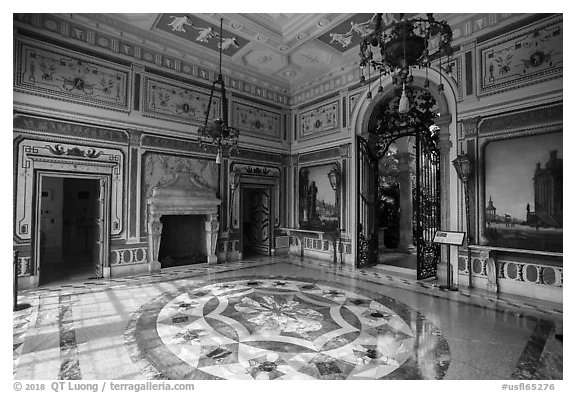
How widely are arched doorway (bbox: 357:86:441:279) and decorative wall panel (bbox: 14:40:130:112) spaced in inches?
229

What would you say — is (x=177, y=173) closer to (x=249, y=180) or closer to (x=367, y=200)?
(x=249, y=180)

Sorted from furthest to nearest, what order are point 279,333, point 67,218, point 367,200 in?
1. point 67,218
2. point 367,200
3. point 279,333

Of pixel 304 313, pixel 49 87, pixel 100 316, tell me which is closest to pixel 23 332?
pixel 100 316

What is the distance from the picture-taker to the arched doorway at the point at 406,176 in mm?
6863

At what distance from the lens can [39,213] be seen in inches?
236

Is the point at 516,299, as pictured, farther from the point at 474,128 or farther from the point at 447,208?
the point at 474,128

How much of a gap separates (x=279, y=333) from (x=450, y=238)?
383cm

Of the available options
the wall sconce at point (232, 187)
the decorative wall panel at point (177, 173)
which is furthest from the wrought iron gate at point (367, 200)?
the decorative wall panel at point (177, 173)

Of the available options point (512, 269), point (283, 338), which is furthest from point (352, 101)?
point (283, 338)

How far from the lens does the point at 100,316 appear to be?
4.28 metres

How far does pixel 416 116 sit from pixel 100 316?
7.16 metres

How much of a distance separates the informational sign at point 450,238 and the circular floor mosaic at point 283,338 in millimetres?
1762

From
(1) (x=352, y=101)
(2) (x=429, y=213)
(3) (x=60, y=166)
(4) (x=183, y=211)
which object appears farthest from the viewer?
(1) (x=352, y=101)

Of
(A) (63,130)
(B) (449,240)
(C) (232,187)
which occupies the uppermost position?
(A) (63,130)
